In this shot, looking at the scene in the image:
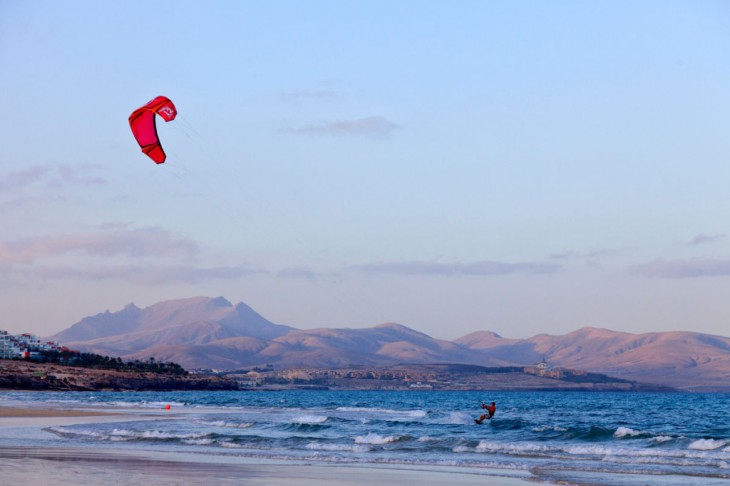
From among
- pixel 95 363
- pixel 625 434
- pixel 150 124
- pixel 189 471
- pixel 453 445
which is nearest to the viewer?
pixel 189 471

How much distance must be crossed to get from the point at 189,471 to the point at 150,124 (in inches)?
587

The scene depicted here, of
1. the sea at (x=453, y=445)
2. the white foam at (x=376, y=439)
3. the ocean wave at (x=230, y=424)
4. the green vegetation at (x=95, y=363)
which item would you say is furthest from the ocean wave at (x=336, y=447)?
the green vegetation at (x=95, y=363)

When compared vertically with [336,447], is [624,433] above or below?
above

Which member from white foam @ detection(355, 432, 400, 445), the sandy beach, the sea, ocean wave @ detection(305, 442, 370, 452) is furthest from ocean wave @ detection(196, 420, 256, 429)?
the sandy beach

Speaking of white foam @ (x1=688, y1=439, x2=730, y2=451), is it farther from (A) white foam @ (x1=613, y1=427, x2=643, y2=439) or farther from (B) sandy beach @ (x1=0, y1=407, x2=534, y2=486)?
(B) sandy beach @ (x1=0, y1=407, x2=534, y2=486)

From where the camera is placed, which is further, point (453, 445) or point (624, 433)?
point (624, 433)

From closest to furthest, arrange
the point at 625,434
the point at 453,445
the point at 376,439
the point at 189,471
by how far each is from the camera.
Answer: the point at 189,471 → the point at 453,445 → the point at 376,439 → the point at 625,434

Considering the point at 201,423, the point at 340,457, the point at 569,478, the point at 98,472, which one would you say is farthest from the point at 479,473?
the point at 201,423

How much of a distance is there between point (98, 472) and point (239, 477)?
351 centimetres

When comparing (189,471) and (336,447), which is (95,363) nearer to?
(336,447)

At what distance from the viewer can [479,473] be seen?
86.9 feet

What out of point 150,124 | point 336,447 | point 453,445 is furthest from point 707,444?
point 150,124

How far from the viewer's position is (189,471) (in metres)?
24.8

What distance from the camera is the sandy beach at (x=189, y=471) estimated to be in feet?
73.6
